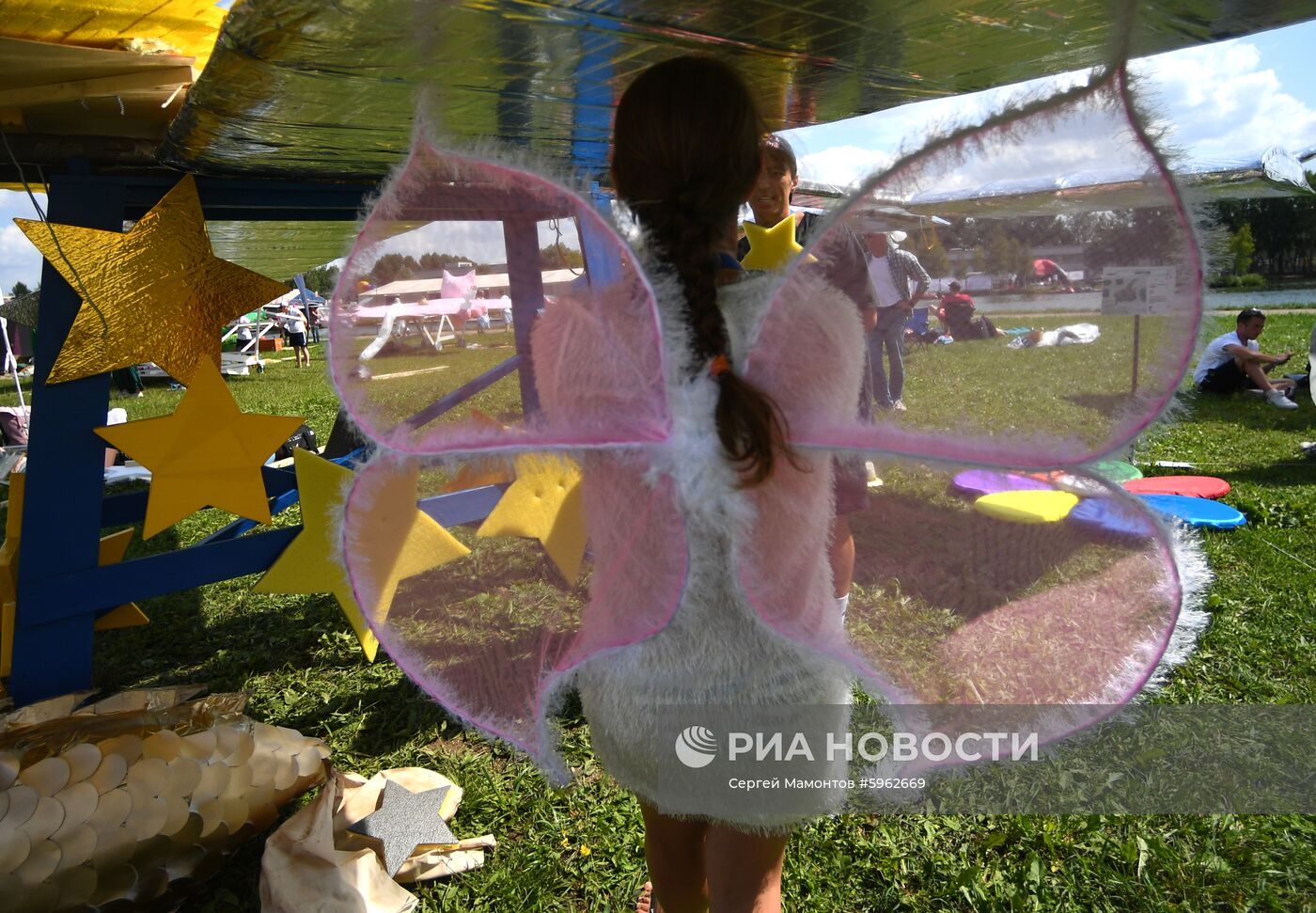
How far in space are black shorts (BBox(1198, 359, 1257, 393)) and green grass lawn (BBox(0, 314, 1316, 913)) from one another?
4533mm

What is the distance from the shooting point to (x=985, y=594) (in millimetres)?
957

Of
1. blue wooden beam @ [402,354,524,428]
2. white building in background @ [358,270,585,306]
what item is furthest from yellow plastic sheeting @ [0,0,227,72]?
blue wooden beam @ [402,354,524,428]

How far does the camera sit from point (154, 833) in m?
1.82

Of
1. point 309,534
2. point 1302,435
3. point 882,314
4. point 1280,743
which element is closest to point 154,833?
point 309,534

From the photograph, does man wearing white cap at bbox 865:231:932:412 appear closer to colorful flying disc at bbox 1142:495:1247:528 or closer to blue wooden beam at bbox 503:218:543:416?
blue wooden beam at bbox 503:218:543:416

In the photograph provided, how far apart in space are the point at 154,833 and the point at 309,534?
93 centimetres

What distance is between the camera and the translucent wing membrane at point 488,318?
89 centimetres

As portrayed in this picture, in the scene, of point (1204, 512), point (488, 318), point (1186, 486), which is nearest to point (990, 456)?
point (488, 318)

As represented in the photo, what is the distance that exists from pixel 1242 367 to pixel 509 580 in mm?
8444

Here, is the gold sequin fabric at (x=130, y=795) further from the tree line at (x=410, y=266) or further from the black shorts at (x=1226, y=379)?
the black shorts at (x=1226, y=379)

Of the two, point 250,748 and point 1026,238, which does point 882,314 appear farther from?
point 250,748

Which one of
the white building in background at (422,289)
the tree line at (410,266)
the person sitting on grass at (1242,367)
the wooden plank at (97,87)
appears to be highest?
the wooden plank at (97,87)

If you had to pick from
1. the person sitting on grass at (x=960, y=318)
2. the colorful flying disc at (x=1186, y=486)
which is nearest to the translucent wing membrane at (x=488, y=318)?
the person sitting on grass at (x=960, y=318)

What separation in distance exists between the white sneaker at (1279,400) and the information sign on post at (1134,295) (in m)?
7.83
